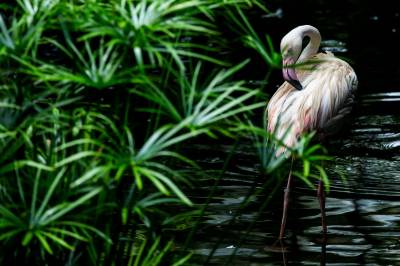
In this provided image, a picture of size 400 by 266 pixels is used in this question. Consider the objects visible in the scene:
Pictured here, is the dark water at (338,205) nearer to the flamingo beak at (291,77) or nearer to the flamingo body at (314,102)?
the flamingo body at (314,102)

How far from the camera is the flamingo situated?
588 cm

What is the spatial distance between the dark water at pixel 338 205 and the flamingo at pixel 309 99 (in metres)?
0.22

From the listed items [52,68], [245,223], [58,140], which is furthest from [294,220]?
[52,68]

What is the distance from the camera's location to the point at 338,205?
20.7 feet

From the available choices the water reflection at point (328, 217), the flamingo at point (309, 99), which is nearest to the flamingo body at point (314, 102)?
the flamingo at point (309, 99)

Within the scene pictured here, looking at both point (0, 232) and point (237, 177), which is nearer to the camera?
point (0, 232)

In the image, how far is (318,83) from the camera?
6.11 meters

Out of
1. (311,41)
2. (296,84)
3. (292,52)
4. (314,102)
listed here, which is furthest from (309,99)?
(311,41)

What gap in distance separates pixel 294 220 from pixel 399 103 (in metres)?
2.99

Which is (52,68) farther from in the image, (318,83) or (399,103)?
(399,103)

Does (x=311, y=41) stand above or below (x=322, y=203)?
above

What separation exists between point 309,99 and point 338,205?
747mm

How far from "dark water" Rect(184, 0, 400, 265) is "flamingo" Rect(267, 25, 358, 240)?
22 cm

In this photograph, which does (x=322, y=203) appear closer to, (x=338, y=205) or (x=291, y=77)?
(x=338, y=205)
